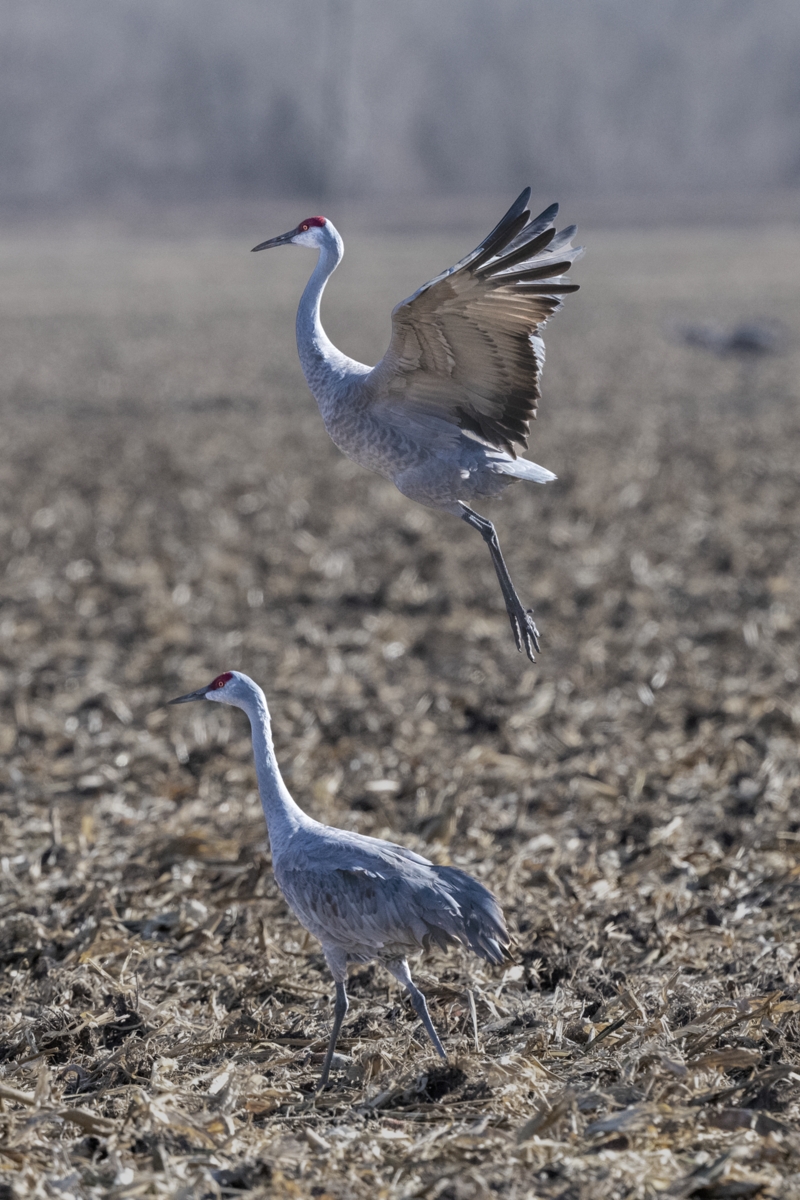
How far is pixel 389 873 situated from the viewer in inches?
173

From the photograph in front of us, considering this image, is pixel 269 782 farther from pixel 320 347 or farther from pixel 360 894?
pixel 320 347

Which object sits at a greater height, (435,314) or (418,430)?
(435,314)

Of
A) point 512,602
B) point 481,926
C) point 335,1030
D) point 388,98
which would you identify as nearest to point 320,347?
point 512,602

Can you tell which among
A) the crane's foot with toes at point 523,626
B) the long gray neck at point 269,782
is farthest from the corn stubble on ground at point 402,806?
the crane's foot with toes at point 523,626

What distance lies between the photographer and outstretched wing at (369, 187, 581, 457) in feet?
12.5

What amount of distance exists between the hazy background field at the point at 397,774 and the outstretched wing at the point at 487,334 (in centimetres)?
202

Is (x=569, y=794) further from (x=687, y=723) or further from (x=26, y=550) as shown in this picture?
(x=26, y=550)

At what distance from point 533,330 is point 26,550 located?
838cm

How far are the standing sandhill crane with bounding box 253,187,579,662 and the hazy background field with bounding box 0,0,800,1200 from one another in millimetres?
1453

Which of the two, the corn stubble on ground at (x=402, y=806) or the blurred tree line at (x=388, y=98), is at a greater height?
the corn stubble on ground at (x=402, y=806)

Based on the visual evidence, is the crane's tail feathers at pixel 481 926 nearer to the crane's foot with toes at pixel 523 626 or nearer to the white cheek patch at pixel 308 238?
the crane's foot with toes at pixel 523 626

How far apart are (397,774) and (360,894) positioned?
300cm

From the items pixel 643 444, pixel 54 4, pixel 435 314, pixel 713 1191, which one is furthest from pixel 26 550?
pixel 54 4

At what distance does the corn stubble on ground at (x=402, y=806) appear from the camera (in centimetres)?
398
